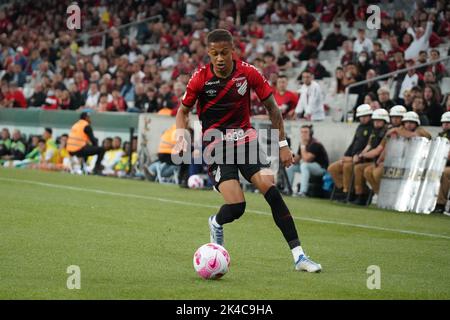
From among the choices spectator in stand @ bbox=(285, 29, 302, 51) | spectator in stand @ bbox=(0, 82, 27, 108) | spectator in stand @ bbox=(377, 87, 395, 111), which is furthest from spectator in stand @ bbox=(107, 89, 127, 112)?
spectator in stand @ bbox=(377, 87, 395, 111)


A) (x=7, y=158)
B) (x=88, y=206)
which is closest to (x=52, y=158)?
(x=7, y=158)

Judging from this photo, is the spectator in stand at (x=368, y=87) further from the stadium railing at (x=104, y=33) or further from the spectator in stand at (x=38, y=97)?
the stadium railing at (x=104, y=33)

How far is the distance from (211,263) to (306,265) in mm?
1053

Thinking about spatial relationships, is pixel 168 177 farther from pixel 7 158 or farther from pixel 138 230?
pixel 138 230

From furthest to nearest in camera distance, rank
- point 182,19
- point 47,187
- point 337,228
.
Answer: point 182,19
point 47,187
point 337,228

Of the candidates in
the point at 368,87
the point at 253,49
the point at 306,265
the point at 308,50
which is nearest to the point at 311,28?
the point at 308,50

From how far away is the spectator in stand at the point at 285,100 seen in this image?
22.6m

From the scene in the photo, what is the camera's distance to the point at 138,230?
13.4m

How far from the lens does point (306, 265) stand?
9.76 metres

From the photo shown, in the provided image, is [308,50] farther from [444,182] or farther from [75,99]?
[444,182]

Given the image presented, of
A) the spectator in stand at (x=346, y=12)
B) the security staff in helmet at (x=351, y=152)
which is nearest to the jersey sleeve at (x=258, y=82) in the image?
the security staff in helmet at (x=351, y=152)

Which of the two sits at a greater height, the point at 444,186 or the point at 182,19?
the point at 182,19
